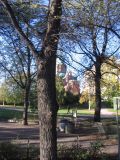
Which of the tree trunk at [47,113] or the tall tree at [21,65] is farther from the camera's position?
the tall tree at [21,65]

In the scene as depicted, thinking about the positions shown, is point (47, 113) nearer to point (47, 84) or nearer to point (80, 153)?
point (47, 84)

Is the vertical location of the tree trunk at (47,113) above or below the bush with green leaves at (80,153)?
above

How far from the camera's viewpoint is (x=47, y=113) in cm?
1203

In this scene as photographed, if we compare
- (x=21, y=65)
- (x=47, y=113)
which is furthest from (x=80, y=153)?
(x=21, y=65)

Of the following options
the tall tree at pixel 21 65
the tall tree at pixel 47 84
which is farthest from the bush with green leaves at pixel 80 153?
the tall tree at pixel 21 65

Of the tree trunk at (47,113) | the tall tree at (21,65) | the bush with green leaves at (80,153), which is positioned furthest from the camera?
the tall tree at (21,65)

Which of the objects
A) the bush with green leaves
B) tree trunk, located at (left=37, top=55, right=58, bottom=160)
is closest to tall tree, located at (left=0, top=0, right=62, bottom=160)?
tree trunk, located at (left=37, top=55, right=58, bottom=160)

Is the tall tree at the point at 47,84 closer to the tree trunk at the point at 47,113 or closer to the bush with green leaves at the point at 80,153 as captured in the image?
the tree trunk at the point at 47,113

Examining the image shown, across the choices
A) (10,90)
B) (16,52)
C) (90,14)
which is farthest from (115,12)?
(10,90)

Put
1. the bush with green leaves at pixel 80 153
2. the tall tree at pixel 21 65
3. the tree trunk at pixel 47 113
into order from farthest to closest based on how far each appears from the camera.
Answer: the tall tree at pixel 21 65 < the bush with green leaves at pixel 80 153 < the tree trunk at pixel 47 113

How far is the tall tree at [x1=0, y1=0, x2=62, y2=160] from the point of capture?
1203 centimetres

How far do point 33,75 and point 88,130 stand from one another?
8731 mm

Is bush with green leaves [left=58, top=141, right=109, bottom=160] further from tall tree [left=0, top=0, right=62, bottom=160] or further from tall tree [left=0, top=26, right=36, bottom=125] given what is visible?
tall tree [left=0, top=26, right=36, bottom=125]

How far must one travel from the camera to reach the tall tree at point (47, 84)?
39.5 ft
